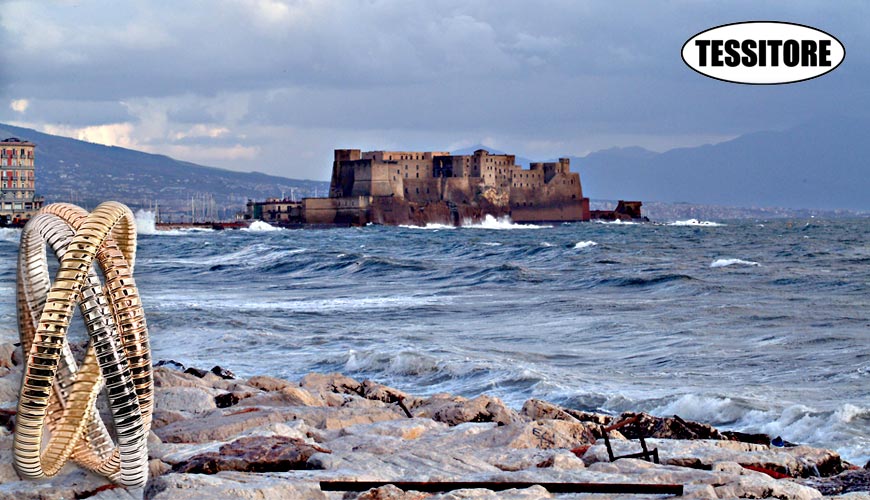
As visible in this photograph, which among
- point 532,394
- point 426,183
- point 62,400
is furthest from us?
point 426,183

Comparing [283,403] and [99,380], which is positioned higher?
[99,380]

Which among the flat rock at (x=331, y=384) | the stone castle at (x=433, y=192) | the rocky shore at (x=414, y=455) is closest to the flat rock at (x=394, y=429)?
the rocky shore at (x=414, y=455)

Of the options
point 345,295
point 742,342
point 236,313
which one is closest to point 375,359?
point 742,342

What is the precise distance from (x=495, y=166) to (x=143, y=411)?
86.9 meters

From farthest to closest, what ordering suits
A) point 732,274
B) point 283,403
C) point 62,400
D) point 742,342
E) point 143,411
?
point 732,274 → point 742,342 → point 283,403 → point 62,400 → point 143,411

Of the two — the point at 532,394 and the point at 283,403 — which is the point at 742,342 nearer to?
the point at 532,394

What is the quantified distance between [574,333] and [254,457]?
898cm

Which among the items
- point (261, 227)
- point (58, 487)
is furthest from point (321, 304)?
point (261, 227)

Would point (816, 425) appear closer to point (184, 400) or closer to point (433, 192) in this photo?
point (184, 400)

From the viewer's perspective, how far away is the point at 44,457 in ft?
14.5

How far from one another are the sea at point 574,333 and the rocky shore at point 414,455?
64.6 inches

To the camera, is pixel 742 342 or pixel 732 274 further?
pixel 732 274

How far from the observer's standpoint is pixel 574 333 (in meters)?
13.1

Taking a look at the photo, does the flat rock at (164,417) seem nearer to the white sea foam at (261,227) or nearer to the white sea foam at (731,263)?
the white sea foam at (731,263)
